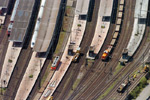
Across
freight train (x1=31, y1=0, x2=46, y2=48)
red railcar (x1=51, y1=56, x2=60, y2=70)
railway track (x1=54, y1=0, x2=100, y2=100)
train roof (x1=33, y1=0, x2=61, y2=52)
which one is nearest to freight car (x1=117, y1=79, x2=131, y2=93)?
railway track (x1=54, y1=0, x2=100, y2=100)

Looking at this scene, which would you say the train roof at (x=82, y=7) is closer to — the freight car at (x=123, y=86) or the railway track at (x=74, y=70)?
the railway track at (x=74, y=70)

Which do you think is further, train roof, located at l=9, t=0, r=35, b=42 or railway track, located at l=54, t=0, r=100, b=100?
train roof, located at l=9, t=0, r=35, b=42

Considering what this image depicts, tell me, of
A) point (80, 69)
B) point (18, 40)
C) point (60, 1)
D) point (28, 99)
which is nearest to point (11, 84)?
point (28, 99)

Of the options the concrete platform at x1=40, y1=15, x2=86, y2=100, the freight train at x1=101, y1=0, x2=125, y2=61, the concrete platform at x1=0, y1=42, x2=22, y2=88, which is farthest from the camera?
the concrete platform at x1=0, y1=42, x2=22, y2=88

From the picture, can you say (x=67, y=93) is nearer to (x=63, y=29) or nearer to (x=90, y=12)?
(x=63, y=29)

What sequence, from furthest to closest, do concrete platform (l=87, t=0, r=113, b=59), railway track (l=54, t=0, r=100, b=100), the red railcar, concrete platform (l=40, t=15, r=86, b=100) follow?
concrete platform (l=87, t=0, r=113, b=59) → the red railcar → concrete platform (l=40, t=15, r=86, b=100) → railway track (l=54, t=0, r=100, b=100)

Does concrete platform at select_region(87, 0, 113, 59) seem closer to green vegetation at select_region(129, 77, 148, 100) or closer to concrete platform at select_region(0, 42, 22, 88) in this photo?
green vegetation at select_region(129, 77, 148, 100)

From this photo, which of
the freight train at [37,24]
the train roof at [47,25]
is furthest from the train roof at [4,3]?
the train roof at [47,25]
